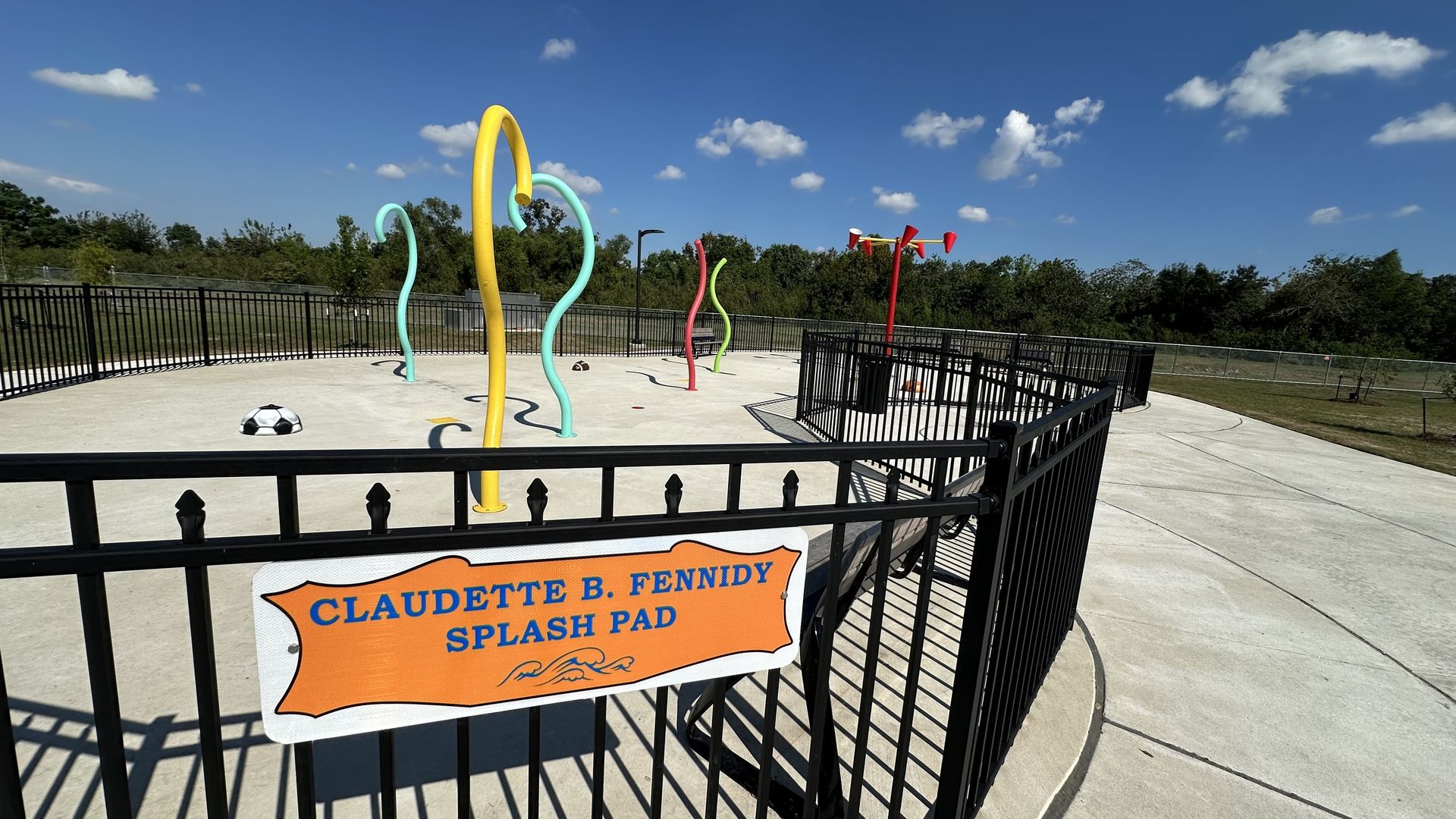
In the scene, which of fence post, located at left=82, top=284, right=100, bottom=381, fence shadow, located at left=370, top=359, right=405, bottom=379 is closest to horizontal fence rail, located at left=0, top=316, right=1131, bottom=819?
fence post, located at left=82, top=284, right=100, bottom=381

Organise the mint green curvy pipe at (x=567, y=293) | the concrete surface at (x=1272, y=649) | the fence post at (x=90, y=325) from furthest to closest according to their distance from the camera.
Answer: the fence post at (x=90, y=325), the mint green curvy pipe at (x=567, y=293), the concrete surface at (x=1272, y=649)

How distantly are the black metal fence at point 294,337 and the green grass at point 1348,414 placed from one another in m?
3.19

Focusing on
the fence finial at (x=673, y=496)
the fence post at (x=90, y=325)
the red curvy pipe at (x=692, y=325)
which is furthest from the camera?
the red curvy pipe at (x=692, y=325)

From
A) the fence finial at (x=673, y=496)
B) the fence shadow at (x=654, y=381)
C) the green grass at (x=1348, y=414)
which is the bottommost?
the green grass at (x=1348, y=414)

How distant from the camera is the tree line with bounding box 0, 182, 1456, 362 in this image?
37.1 meters

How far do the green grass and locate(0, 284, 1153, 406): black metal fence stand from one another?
3.19 metres

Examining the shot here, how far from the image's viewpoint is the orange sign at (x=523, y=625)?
1258 mm

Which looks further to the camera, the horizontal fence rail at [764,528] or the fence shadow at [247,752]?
the fence shadow at [247,752]

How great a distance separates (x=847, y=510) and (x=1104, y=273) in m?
66.7

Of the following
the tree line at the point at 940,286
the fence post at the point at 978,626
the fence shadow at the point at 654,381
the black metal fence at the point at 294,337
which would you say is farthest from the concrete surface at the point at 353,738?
the tree line at the point at 940,286

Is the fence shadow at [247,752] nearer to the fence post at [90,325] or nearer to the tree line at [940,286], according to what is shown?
the fence post at [90,325]

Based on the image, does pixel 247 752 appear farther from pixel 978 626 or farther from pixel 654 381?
pixel 654 381

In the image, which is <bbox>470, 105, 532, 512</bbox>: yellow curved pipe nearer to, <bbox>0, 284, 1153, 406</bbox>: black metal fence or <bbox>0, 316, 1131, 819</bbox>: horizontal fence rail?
<bbox>0, 316, 1131, 819</bbox>: horizontal fence rail

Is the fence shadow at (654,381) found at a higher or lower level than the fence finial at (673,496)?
lower
